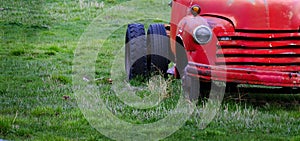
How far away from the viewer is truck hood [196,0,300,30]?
320 inches

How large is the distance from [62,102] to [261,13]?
2.85 m

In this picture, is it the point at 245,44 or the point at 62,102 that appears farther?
the point at 62,102

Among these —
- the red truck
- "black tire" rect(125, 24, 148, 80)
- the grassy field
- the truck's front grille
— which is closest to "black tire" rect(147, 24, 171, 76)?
"black tire" rect(125, 24, 148, 80)

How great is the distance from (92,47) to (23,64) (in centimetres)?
332

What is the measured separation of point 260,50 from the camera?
8047 mm

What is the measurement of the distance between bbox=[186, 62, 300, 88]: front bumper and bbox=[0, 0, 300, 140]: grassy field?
0.37 meters

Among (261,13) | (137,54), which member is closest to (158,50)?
(137,54)

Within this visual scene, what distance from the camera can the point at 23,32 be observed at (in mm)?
17141

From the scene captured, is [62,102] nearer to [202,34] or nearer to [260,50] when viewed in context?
[202,34]

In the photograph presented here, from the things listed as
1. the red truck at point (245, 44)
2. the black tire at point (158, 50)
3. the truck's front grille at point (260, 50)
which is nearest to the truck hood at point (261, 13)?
the red truck at point (245, 44)

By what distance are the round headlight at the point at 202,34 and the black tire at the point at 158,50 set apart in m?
1.88

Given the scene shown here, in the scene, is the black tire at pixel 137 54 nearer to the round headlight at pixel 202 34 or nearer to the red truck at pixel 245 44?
the red truck at pixel 245 44

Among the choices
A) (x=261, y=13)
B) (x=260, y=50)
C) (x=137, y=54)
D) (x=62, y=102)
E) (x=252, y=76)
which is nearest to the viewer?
(x=252, y=76)

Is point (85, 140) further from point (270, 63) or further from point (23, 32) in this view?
point (23, 32)
